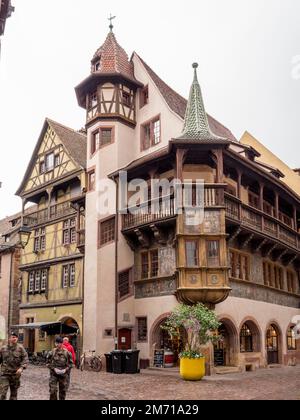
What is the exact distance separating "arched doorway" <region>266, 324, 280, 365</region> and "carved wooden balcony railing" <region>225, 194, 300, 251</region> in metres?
4.42

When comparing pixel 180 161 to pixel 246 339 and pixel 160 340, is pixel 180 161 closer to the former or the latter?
pixel 160 340

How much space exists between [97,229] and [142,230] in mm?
2784

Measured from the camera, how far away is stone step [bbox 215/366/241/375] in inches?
830

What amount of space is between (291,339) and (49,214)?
52.1ft

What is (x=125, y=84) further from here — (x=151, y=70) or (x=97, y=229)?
(x=97, y=229)

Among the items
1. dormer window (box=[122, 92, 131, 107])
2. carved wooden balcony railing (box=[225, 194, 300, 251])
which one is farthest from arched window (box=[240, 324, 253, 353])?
dormer window (box=[122, 92, 131, 107])

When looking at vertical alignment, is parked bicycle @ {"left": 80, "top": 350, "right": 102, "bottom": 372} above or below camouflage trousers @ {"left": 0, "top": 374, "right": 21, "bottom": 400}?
below

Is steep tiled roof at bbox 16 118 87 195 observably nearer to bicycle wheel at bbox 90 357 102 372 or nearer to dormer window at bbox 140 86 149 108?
dormer window at bbox 140 86 149 108

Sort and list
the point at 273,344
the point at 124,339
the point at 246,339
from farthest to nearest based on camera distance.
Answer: the point at 273,344 < the point at 246,339 < the point at 124,339

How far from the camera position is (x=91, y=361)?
23.3 metres

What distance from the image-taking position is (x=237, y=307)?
22.8 metres

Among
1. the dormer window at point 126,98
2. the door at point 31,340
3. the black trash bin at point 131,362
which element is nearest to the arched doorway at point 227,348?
the black trash bin at point 131,362

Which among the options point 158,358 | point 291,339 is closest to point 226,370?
point 158,358
